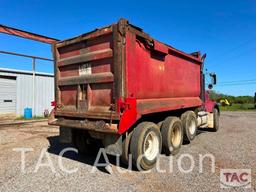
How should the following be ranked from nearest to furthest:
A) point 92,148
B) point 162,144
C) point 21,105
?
point 162,144 → point 92,148 → point 21,105

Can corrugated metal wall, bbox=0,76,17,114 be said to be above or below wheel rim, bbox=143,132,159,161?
above

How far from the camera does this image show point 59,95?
634cm

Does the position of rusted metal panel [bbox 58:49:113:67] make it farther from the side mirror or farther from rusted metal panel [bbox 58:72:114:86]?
the side mirror

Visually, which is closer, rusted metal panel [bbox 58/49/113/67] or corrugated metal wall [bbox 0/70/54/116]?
rusted metal panel [bbox 58/49/113/67]

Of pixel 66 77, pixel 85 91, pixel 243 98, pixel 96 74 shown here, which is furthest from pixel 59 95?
pixel 243 98

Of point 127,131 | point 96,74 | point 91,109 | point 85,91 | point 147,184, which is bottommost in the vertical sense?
point 147,184

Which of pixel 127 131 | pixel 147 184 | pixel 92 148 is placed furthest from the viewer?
pixel 92 148

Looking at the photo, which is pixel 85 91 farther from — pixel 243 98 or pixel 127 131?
pixel 243 98

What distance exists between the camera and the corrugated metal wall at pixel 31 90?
62.4 ft

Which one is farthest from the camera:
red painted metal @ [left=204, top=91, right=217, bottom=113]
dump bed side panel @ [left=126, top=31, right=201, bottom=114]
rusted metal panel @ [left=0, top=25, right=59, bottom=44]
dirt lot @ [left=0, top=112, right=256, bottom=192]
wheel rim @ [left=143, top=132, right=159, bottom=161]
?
red painted metal @ [left=204, top=91, right=217, bottom=113]

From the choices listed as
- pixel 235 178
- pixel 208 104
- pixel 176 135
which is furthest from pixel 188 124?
pixel 208 104

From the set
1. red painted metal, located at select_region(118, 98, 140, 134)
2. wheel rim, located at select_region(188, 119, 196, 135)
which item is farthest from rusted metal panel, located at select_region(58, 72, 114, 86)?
wheel rim, located at select_region(188, 119, 196, 135)

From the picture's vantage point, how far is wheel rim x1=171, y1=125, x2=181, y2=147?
662 cm

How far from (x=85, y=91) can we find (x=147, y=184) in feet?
8.42
